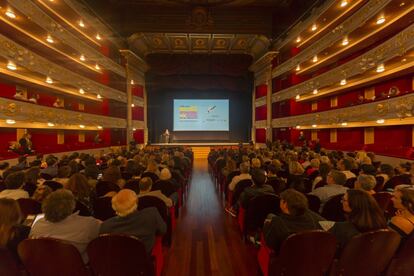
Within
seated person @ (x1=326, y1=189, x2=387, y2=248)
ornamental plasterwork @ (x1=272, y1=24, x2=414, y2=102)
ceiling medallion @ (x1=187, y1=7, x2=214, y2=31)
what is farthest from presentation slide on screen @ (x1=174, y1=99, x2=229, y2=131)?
seated person @ (x1=326, y1=189, x2=387, y2=248)

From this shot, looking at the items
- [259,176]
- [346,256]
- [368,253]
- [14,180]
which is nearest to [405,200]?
[368,253]

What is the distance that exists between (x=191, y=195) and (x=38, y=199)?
4421mm

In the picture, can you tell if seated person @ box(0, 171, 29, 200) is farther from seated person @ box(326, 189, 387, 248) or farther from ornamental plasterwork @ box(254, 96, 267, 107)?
ornamental plasterwork @ box(254, 96, 267, 107)

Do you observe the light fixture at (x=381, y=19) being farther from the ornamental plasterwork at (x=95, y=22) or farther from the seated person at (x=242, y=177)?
the ornamental plasterwork at (x=95, y=22)

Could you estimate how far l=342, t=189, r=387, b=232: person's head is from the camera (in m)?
2.03

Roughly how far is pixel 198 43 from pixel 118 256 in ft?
62.2

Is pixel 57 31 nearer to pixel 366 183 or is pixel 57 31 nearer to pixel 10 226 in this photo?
pixel 10 226

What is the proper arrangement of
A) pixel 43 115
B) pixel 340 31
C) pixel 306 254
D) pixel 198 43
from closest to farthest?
pixel 306 254 < pixel 43 115 < pixel 340 31 < pixel 198 43

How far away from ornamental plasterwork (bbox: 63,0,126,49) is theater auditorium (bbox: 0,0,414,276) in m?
0.10

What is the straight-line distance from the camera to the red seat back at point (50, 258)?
5.99ft

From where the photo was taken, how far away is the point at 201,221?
501 centimetres

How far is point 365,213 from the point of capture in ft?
6.75

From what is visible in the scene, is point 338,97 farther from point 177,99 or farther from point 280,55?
point 177,99

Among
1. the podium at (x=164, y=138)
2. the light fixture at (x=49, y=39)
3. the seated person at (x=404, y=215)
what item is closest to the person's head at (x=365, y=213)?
the seated person at (x=404, y=215)
